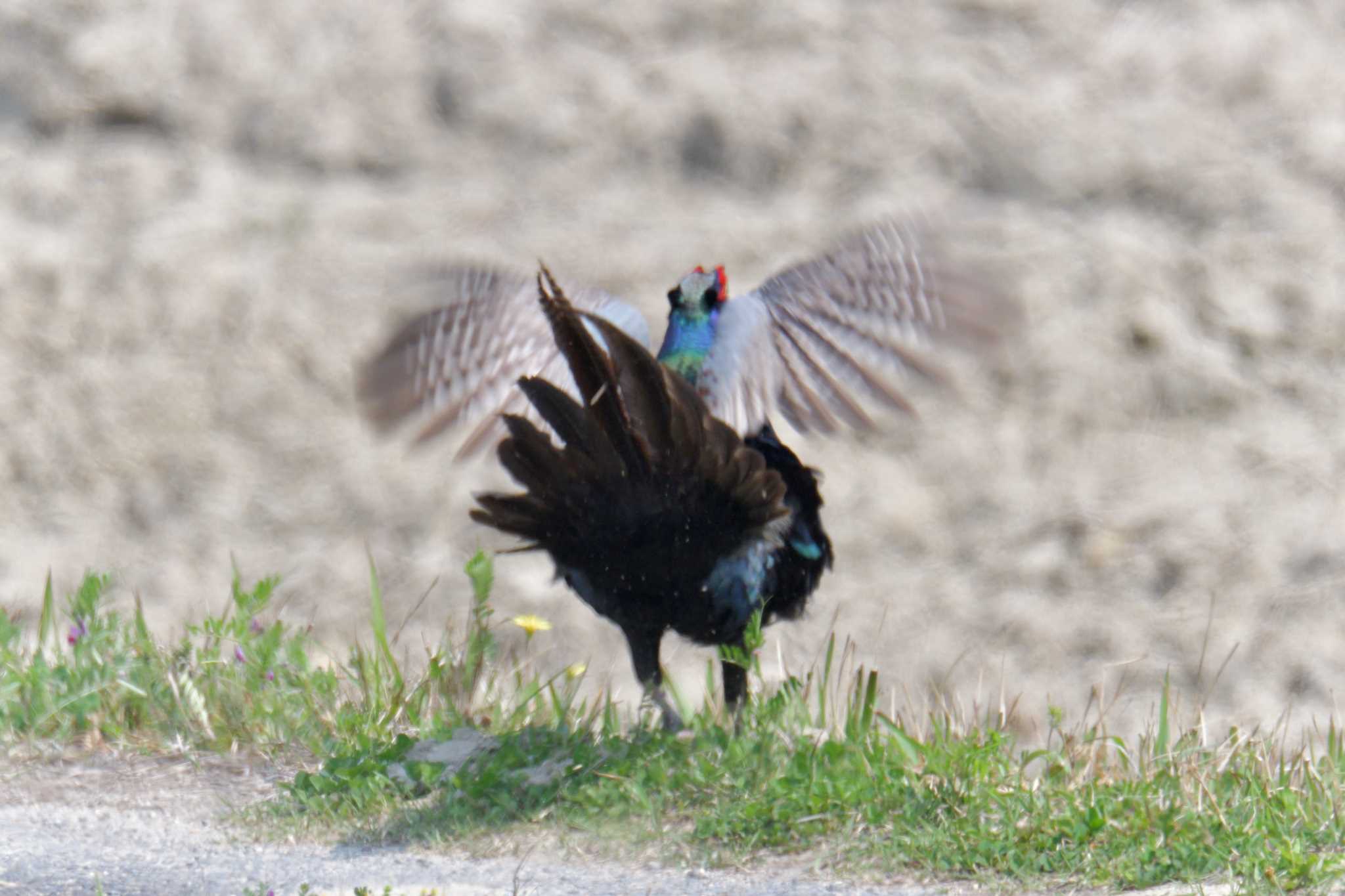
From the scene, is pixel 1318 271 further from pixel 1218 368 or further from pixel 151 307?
pixel 151 307

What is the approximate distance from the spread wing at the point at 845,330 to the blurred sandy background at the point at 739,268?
75.4 inches

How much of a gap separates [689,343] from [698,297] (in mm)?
111

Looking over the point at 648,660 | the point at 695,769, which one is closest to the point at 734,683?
the point at 648,660

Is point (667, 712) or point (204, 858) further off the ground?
point (667, 712)

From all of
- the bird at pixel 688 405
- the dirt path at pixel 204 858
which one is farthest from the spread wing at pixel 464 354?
the dirt path at pixel 204 858

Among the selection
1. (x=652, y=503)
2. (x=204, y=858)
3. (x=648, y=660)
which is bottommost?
(x=204, y=858)

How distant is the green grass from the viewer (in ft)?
10.0

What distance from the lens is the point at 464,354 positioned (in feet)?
12.8

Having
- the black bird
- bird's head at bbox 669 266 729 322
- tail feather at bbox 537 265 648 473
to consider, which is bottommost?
the black bird

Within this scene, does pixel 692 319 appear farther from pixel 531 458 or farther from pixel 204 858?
pixel 204 858

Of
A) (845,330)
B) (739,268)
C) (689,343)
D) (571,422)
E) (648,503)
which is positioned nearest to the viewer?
(571,422)

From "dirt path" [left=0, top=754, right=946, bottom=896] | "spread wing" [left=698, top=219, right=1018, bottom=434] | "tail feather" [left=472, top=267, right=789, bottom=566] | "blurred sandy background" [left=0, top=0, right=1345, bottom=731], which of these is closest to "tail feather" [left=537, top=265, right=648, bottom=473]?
"tail feather" [left=472, top=267, right=789, bottom=566]

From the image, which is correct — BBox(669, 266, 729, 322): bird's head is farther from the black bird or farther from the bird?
the black bird

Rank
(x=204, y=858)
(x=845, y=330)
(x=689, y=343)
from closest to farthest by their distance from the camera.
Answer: (x=204, y=858), (x=845, y=330), (x=689, y=343)
